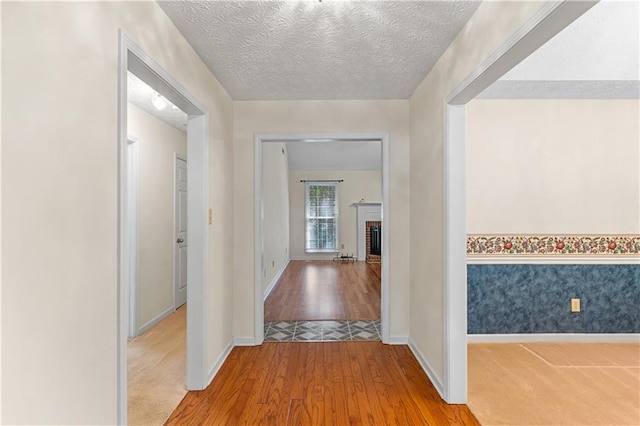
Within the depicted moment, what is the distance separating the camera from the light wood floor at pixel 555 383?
2.09 m

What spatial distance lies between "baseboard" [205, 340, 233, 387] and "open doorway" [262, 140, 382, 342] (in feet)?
3.01

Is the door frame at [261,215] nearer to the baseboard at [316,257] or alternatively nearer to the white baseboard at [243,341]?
the white baseboard at [243,341]

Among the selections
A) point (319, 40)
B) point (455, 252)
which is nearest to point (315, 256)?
point (455, 252)

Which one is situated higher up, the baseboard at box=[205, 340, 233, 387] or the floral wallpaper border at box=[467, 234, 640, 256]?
the floral wallpaper border at box=[467, 234, 640, 256]

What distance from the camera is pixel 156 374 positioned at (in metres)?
2.62

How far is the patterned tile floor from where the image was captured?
3382mm

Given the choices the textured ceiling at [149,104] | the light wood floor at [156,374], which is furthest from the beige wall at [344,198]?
the light wood floor at [156,374]

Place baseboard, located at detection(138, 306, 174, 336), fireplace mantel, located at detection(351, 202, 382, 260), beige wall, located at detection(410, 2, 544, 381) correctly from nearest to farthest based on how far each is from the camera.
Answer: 1. beige wall, located at detection(410, 2, 544, 381)
2. baseboard, located at detection(138, 306, 174, 336)
3. fireplace mantel, located at detection(351, 202, 382, 260)

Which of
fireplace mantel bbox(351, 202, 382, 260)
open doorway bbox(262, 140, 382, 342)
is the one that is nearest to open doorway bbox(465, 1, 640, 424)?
open doorway bbox(262, 140, 382, 342)

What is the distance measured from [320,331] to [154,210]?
2.36 m

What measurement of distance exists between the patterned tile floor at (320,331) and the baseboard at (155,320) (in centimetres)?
126

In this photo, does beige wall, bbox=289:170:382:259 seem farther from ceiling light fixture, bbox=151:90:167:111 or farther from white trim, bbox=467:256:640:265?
ceiling light fixture, bbox=151:90:167:111

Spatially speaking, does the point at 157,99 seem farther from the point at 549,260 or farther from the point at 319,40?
the point at 549,260

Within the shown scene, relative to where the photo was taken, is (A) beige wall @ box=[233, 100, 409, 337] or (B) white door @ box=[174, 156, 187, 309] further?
(B) white door @ box=[174, 156, 187, 309]
